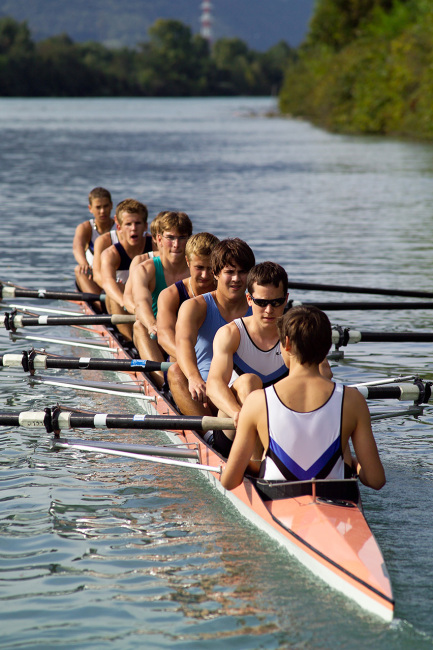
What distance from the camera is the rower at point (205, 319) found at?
590 centimetres

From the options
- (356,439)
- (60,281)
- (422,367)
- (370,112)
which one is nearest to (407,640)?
(356,439)

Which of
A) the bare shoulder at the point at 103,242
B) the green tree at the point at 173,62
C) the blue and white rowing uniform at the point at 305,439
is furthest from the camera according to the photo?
the green tree at the point at 173,62

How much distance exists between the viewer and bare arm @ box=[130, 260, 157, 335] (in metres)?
7.87

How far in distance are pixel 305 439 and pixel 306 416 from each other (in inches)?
5.4

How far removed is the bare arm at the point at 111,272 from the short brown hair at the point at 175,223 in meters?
1.79

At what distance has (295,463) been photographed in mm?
4688

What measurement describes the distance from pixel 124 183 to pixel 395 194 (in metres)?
8.29

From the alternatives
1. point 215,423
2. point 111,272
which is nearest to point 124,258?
point 111,272

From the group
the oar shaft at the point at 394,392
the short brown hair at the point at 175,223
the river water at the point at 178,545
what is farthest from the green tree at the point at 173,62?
the oar shaft at the point at 394,392

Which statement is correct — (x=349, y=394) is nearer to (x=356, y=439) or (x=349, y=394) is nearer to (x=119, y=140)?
(x=356, y=439)

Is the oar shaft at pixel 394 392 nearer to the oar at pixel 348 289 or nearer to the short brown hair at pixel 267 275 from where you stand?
the short brown hair at pixel 267 275

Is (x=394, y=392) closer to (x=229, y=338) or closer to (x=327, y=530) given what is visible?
(x=229, y=338)

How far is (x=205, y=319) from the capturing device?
630 cm

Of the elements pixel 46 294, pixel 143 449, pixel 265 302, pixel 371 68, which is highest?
pixel 371 68
